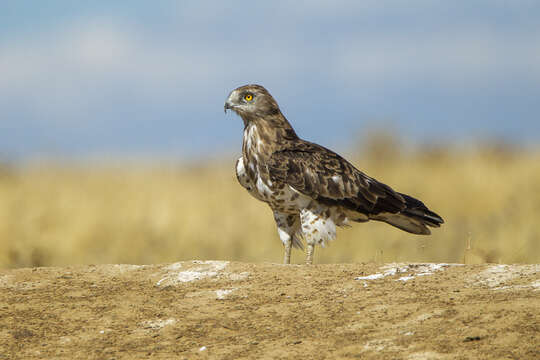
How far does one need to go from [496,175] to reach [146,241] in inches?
366

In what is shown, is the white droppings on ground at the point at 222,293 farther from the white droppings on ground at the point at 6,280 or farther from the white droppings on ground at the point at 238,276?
the white droppings on ground at the point at 6,280

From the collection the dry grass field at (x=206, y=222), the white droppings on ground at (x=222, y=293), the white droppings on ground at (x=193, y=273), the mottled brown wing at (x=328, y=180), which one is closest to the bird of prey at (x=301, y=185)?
the mottled brown wing at (x=328, y=180)

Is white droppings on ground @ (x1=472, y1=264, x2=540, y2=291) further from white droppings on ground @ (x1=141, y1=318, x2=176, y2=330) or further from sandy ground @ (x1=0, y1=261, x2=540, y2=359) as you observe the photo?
white droppings on ground @ (x1=141, y1=318, x2=176, y2=330)

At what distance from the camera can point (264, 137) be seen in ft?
24.2

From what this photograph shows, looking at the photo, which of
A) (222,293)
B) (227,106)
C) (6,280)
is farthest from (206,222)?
(222,293)

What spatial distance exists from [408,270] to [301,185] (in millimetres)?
1784

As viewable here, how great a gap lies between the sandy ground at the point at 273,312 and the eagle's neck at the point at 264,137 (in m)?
1.70

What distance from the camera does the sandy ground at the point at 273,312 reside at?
3.95 meters

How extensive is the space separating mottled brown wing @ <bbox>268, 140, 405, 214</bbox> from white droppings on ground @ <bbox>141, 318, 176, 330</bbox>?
2550 mm

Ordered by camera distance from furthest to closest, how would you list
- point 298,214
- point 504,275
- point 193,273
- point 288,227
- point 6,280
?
point 288,227 → point 298,214 → point 6,280 → point 193,273 → point 504,275

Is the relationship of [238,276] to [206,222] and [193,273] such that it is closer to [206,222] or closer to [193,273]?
[193,273]

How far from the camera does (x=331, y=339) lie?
4.09 m

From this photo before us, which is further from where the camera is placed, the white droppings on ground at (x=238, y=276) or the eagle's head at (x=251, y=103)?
the eagle's head at (x=251, y=103)

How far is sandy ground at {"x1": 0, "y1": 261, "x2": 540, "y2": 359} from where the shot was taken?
3945 millimetres
